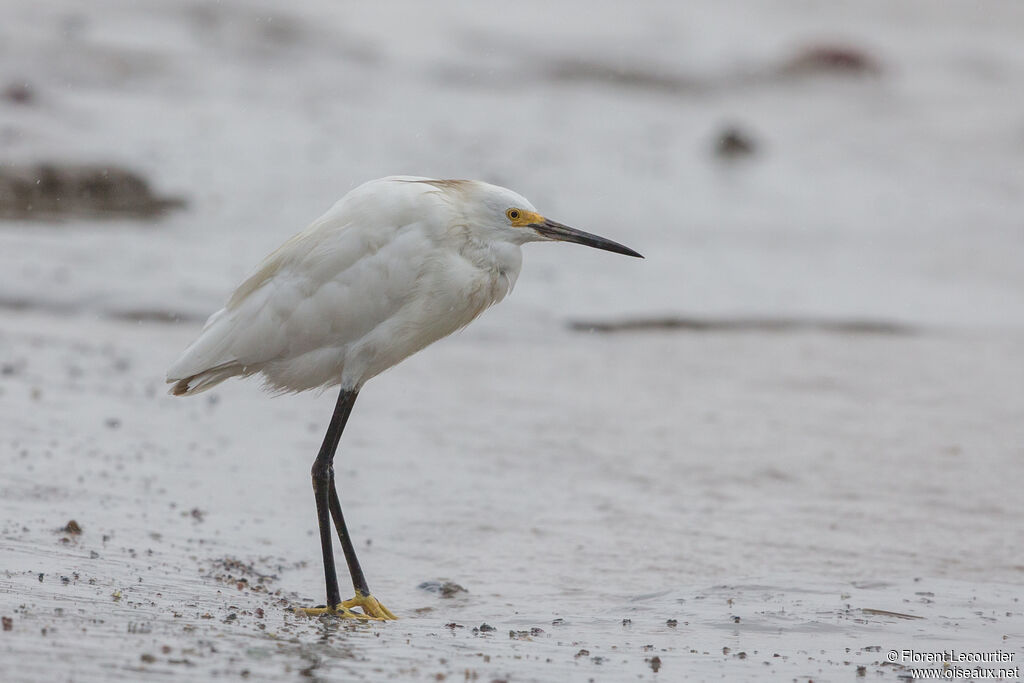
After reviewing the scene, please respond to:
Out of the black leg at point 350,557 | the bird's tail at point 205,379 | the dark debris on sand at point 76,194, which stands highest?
the dark debris on sand at point 76,194

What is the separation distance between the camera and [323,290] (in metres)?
5.16

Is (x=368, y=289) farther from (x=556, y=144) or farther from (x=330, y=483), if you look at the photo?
(x=556, y=144)

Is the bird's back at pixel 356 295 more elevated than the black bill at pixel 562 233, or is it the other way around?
the black bill at pixel 562 233

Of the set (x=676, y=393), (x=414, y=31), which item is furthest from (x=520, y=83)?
(x=676, y=393)

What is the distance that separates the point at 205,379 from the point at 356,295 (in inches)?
31.3

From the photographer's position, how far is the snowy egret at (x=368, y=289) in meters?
5.06

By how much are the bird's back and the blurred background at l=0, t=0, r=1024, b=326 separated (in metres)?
4.86

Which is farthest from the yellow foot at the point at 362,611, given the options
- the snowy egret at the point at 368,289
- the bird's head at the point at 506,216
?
the bird's head at the point at 506,216

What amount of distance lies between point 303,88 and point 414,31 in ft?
19.5

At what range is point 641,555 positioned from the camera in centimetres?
590

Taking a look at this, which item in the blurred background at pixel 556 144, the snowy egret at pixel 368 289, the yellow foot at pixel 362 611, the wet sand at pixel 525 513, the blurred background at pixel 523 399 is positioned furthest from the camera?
the blurred background at pixel 556 144

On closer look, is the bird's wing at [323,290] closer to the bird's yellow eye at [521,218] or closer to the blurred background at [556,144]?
the bird's yellow eye at [521,218]

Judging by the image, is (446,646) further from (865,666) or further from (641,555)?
(641,555)

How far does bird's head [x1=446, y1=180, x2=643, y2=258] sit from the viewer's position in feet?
16.8
